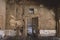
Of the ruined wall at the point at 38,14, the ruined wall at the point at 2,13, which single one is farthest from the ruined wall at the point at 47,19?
the ruined wall at the point at 2,13

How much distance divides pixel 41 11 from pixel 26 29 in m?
1.17

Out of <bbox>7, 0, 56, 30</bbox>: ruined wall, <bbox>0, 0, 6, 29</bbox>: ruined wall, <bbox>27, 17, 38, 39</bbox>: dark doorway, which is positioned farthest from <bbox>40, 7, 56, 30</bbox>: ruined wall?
<bbox>0, 0, 6, 29</bbox>: ruined wall

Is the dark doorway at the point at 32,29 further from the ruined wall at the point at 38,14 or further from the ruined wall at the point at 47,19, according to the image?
the ruined wall at the point at 47,19

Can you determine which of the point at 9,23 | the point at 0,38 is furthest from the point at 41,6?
the point at 0,38

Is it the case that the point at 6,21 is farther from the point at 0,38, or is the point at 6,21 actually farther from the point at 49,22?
the point at 49,22

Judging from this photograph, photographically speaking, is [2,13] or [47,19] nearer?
[2,13]

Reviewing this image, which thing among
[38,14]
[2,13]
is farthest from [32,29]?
[2,13]

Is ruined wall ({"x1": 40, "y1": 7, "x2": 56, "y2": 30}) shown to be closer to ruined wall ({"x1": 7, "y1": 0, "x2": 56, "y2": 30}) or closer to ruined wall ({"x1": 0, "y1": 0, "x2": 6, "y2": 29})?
ruined wall ({"x1": 7, "y1": 0, "x2": 56, "y2": 30})

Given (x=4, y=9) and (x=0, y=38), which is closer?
(x=0, y=38)

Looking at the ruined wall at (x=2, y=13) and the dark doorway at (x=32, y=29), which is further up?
the ruined wall at (x=2, y=13)

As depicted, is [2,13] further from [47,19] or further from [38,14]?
[47,19]

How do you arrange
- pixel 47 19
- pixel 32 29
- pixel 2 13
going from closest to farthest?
pixel 32 29 < pixel 2 13 < pixel 47 19

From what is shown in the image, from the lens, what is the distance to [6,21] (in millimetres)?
9070

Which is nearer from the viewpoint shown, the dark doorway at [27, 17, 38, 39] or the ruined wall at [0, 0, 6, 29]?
the dark doorway at [27, 17, 38, 39]
